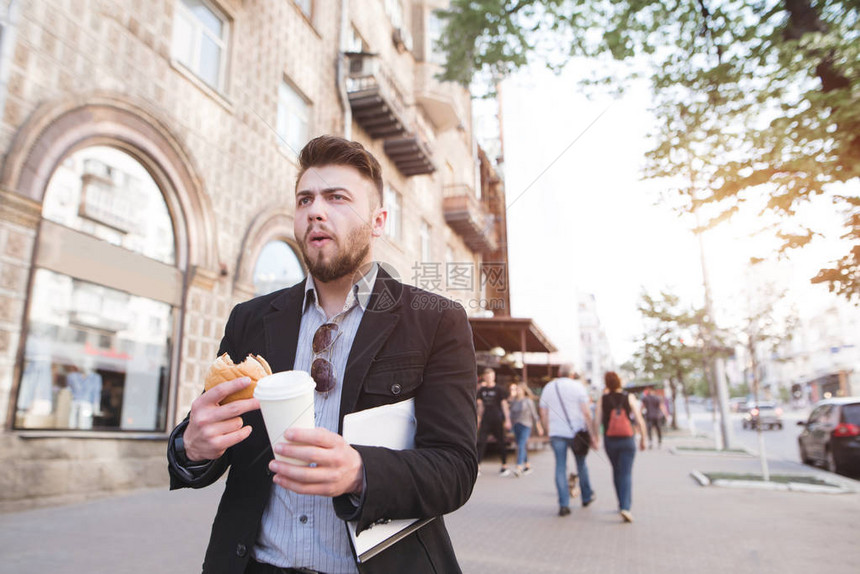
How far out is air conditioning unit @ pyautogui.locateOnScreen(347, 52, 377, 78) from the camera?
1339 centimetres

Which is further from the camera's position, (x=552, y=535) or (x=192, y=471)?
(x=552, y=535)

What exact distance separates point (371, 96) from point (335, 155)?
12500 mm

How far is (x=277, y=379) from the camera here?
1.00 metres

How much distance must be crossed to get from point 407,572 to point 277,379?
592 millimetres

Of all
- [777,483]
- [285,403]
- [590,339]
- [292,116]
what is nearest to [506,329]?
[777,483]

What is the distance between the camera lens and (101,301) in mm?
7344

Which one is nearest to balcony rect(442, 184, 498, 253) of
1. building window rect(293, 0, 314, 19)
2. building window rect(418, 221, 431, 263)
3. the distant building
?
building window rect(418, 221, 431, 263)

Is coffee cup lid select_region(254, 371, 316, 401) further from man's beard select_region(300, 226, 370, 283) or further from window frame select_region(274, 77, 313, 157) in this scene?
window frame select_region(274, 77, 313, 157)

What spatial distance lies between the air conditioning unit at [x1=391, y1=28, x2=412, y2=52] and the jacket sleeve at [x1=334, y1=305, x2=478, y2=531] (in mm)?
17823

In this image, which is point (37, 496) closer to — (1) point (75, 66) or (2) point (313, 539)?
(1) point (75, 66)

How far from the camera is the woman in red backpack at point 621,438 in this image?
6910mm

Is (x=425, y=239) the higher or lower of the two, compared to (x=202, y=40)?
lower

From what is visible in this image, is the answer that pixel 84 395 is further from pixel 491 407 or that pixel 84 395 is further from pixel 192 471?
pixel 192 471

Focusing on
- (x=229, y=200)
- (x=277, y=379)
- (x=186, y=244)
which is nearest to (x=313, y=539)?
(x=277, y=379)
